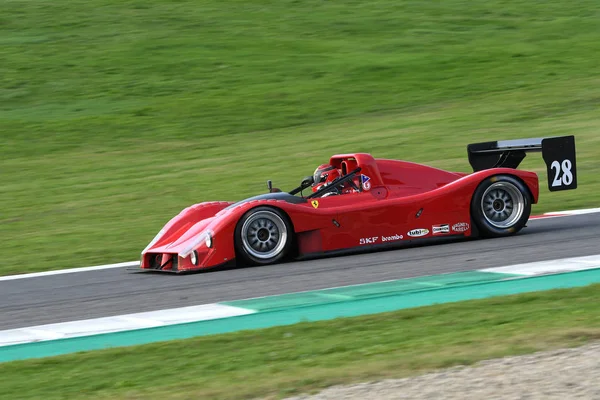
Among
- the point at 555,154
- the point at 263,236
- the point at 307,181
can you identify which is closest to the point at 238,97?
the point at 307,181

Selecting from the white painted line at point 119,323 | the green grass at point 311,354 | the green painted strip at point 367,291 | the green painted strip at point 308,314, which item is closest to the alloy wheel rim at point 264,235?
the green painted strip at point 367,291

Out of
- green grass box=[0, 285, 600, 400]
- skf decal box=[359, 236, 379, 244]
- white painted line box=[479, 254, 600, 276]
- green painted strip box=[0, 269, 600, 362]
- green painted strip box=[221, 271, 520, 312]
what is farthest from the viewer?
skf decal box=[359, 236, 379, 244]

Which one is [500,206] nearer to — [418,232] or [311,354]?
[418,232]

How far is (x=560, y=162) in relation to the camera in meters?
10.4

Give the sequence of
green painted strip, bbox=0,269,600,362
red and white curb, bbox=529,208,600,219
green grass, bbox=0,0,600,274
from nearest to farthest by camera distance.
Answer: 1. green painted strip, bbox=0,269,600,362
2. red and white curb, bbox=529,208,600,219
3. green grass, bbox=0,0,600,274

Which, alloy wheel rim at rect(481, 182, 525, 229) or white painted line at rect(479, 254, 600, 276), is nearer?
white painted line at rect(479, 254, 600, 276)

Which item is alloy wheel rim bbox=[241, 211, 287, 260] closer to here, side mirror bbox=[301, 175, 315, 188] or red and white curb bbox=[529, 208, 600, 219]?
side mirror bbox=[301, 175, 315, 188]

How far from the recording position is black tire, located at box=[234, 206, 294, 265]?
929cm

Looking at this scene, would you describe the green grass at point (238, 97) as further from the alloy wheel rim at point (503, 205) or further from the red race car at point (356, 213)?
the alloy wheel rim at point (503, 205)

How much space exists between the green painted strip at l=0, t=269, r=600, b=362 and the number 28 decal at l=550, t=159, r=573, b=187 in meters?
2.46

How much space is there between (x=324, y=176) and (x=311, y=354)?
182 inches

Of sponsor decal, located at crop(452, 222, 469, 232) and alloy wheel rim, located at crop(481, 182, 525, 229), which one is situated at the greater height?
alloy wheel rim, located at crop(481, 182, 525, 229)

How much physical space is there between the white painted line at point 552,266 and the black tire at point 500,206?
1.46 meters

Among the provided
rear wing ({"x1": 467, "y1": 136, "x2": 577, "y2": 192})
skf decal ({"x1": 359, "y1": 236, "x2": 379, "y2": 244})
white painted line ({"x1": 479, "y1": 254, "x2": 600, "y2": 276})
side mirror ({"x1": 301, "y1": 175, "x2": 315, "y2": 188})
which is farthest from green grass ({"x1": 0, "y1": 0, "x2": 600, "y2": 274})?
white painted line ({"x1": 479, "y1": 254, "x2": 600, "y2": 276})
